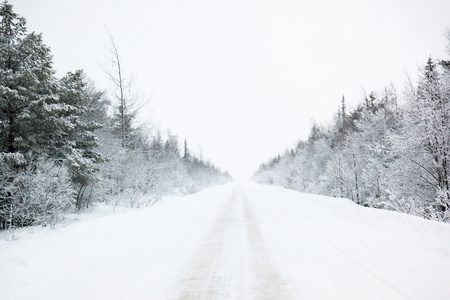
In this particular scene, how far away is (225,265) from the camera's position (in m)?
4.48

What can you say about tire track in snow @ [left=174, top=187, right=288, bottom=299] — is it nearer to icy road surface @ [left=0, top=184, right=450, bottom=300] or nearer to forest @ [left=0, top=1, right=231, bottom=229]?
icy road surface @ [left=0, top=184, right=450, bottom=300]

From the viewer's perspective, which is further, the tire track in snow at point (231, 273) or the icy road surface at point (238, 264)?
the icy road surface at point (238, 264)

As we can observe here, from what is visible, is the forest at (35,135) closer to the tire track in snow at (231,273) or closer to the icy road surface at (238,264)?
the icy road surface at (238,264)

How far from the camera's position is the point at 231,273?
4.05m

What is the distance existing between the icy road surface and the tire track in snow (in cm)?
2

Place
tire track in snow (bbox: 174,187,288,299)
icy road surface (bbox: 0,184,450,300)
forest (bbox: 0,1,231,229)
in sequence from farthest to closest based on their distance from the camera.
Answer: forest (bbox: 0,1,231,229), icy road surface (bbox: 0,184,450,300), tire track in snow (bbox: 174,187,288,299)

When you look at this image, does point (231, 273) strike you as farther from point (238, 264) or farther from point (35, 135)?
point (35, 135)

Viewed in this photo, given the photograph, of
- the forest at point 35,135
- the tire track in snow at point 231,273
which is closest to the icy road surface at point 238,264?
the tire track in snow at point 231,273

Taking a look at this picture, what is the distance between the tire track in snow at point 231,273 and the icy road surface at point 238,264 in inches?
0.6

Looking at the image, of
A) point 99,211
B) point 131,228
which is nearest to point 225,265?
point 131,228

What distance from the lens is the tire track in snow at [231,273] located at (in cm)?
331

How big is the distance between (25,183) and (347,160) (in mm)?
26339

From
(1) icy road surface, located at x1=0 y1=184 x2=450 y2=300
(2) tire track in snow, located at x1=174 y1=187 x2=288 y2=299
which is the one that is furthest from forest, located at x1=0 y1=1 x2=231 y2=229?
(2) tire track in snow, located at x1=174 y1=187 x2=288 y2=299

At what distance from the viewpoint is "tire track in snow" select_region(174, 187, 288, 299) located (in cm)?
331
